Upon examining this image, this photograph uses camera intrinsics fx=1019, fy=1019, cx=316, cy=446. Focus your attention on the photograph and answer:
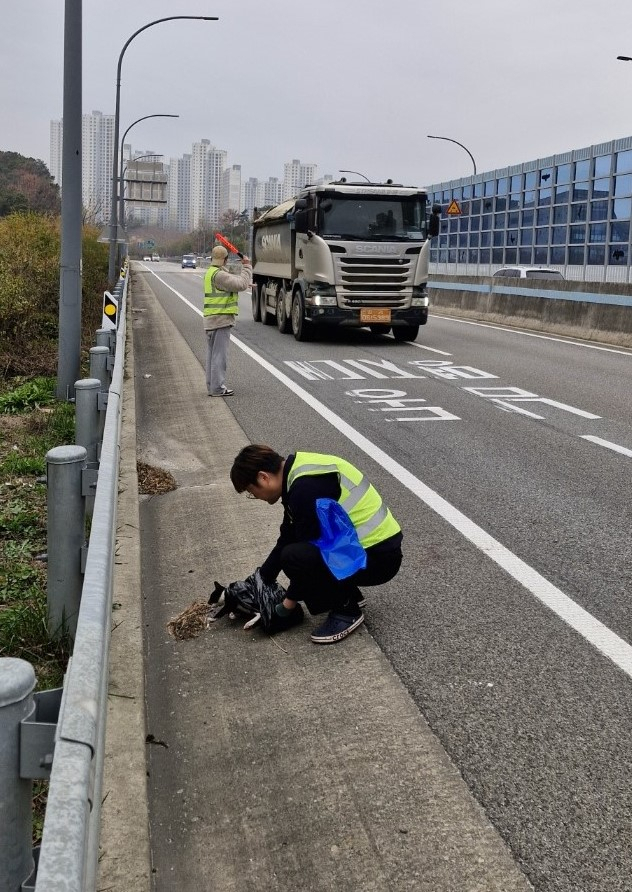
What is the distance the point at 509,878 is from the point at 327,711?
50.2 inches

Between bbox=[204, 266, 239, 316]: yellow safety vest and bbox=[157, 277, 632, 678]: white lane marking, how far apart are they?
3047 millimetres

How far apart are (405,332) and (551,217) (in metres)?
25.3

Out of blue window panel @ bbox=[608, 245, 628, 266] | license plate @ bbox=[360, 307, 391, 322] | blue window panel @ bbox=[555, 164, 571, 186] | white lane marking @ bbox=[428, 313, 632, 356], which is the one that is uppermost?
blue window panel @ bbox=[555, 164, 571, 186]

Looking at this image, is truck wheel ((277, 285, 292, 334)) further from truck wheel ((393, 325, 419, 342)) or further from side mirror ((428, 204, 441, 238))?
side mirror ((428, 204, 441, 238))

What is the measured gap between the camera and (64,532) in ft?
14.1

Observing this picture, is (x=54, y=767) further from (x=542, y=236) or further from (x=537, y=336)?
(x=542, y=236)

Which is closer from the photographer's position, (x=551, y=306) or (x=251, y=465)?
(x=251, y=465)

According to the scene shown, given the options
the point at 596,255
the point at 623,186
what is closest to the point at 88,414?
the point at 623,186

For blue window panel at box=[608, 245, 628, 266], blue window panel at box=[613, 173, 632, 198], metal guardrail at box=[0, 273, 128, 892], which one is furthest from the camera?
blue window panel at box=[613, 173, 632, 198]

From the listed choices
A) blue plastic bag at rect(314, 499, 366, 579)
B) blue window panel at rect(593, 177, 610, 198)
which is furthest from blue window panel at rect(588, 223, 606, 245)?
blue plastic bag at rect(314, 499, 366, 579)

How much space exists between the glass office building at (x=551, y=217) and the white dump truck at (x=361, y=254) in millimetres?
16600

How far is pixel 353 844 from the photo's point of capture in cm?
323

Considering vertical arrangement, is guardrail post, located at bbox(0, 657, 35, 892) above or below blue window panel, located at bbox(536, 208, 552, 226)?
below

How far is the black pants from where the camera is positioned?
4793 mm
